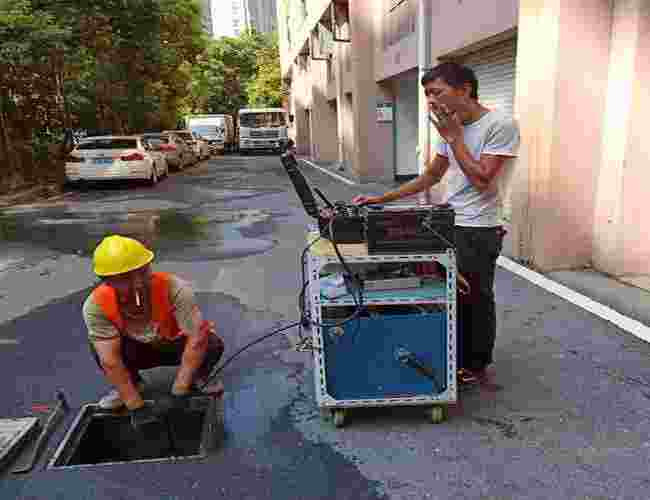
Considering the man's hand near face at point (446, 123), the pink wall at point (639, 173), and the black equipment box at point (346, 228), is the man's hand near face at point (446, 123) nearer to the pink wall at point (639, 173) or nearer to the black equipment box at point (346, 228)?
the black equipment box at point (346, 228)

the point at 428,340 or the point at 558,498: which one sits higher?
the point at 428,340

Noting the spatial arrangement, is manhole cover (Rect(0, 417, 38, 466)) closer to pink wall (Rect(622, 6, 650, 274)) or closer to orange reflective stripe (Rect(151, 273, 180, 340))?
orange reflective stripe (Rect(151, 273, 180, 340))

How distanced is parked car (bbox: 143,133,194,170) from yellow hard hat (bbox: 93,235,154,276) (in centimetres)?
1735

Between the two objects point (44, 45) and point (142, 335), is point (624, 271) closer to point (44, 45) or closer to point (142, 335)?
point (142, 335)

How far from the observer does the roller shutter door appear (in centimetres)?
741

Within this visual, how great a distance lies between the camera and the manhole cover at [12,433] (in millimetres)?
2914

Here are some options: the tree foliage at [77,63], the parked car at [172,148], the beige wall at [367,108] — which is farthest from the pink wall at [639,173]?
the parked car at [172,148]

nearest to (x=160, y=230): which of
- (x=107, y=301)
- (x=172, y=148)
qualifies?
(x=107, y=301)

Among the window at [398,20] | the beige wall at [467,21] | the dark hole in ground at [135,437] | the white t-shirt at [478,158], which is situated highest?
the window at [398,20]

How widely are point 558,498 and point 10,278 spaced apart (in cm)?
625

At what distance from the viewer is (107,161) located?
617 inches

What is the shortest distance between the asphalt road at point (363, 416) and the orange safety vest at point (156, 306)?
0.63 meters

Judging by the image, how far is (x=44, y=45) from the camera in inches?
541

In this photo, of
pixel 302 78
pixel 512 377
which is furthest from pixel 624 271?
pixel 302 78
